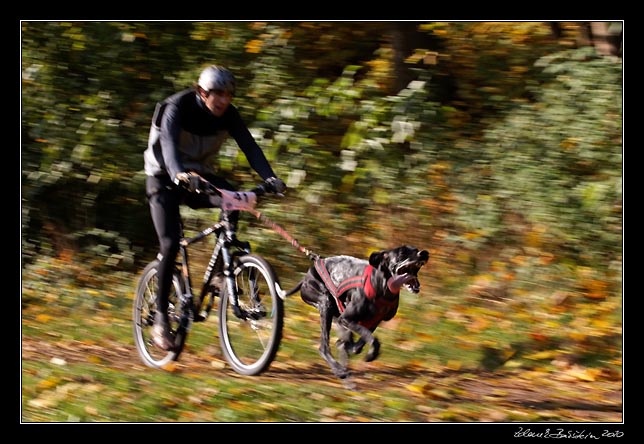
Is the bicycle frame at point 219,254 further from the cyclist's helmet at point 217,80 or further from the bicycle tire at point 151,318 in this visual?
the cyclist's helmet at point 217,80

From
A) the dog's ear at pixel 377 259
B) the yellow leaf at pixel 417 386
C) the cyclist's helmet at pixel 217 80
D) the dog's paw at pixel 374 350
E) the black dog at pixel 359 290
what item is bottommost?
the yellow leaf at pixel 417 386

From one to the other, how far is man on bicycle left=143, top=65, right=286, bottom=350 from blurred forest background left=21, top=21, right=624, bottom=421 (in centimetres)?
107

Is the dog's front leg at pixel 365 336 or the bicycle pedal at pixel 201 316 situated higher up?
the dog's front leg at pixel 365 336

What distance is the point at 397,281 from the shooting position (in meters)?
5.46

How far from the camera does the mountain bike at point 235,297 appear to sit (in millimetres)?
5883

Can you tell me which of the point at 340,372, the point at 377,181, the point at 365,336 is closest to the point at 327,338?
the point at 340,372

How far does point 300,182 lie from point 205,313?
3140mm

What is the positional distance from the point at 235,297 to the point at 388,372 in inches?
54.0

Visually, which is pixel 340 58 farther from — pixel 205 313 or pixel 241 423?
pixel 241 423

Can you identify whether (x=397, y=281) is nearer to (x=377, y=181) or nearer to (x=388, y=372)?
(x=388, y=372)

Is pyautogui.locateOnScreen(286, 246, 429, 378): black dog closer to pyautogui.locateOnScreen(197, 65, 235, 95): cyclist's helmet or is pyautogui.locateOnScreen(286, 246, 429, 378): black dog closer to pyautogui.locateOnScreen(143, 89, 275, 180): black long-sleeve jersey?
pyautogui.locateOnScreen(143, 89, 275, 180): black long-sleeve jersey

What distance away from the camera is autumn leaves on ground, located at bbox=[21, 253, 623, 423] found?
19.0ft

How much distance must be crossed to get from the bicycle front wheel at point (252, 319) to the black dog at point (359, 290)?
0.32 meters

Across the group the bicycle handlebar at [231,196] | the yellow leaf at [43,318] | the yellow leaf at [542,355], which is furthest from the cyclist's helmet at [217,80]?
the yellow leaf at [43,318]
